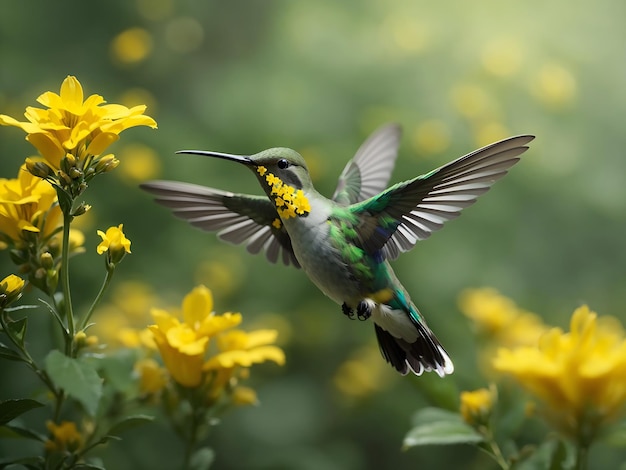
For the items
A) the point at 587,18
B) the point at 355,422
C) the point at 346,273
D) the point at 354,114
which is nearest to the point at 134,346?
the point at 346,273

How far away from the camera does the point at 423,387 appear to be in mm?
1480

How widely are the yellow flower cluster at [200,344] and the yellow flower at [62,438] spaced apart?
18cm

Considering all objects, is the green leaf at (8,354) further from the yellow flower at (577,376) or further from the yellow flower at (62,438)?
the yellow flower at (577,376)

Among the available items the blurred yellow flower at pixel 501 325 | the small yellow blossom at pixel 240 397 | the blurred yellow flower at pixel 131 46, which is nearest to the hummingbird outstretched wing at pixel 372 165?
the small yellow blossom at pixel 240 397

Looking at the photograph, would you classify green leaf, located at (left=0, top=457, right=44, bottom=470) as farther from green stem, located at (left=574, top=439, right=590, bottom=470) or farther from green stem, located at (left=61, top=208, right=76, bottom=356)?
green stem, located at (left=574, top=439, right=590, bottom=470)

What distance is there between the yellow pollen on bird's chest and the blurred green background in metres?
1.59

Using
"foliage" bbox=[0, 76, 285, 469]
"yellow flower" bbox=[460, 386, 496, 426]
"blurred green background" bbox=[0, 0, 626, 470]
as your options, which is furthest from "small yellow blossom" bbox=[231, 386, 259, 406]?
"blurred green background" bbox=[0, 0, 626, 470]

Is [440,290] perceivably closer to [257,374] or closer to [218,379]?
[257,374]

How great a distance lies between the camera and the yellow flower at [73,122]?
3.17ft

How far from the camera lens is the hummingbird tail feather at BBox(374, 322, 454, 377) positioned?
1.07 m

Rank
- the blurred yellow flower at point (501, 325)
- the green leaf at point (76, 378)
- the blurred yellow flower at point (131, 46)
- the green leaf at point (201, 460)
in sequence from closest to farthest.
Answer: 1. the green leaf at point (76, 378)
2. the green leaf at point (201, 460)
3. the blurred yellow flower at point (501, 325)
4. the blurred yellow flower at point (131, 46)

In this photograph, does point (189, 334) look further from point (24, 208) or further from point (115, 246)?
point (24, 208)

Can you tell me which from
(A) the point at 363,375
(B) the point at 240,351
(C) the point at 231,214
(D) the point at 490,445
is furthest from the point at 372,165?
(A) the point at 363,375

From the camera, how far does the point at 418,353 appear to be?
3.65 ft
